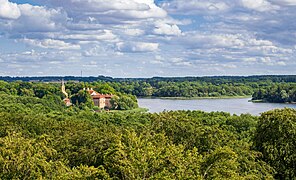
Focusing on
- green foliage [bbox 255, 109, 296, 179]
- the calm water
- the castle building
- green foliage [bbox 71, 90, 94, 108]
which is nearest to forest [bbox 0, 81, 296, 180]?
green foliage [bbox 255, 109, 296, 179]

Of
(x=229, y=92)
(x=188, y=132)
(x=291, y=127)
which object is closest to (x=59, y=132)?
(x=188, y=132)

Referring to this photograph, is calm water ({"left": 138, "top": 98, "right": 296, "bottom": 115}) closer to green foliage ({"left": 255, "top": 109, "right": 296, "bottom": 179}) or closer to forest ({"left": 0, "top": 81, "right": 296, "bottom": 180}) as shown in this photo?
forest ({"left": 0, "top": 81, "right": 296, "bottom": 180})

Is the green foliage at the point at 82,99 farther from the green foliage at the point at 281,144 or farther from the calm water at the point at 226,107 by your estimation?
the green foliage at the point at 281,144

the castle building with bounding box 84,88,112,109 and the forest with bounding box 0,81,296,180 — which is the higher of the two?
the forest with bounding box 0,81,296,180

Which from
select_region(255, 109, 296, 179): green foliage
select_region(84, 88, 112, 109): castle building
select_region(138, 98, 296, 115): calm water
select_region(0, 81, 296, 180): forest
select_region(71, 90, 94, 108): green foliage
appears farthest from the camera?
select_region(84, 88, 112, 109): castle building

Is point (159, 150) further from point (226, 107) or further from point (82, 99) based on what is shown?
point (82, 99)

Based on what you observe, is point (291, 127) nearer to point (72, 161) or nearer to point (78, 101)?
point (72, 161)

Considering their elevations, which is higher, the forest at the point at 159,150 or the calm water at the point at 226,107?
the forest at the point at 159,150

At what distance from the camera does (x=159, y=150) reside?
15.7m

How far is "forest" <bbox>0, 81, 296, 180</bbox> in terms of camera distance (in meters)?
14.7

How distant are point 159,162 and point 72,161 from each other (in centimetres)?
959

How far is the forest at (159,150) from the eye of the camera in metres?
14.7

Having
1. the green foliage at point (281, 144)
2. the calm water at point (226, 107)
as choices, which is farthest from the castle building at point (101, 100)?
the green foliage at point (281, 144)

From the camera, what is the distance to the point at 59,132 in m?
31.6
